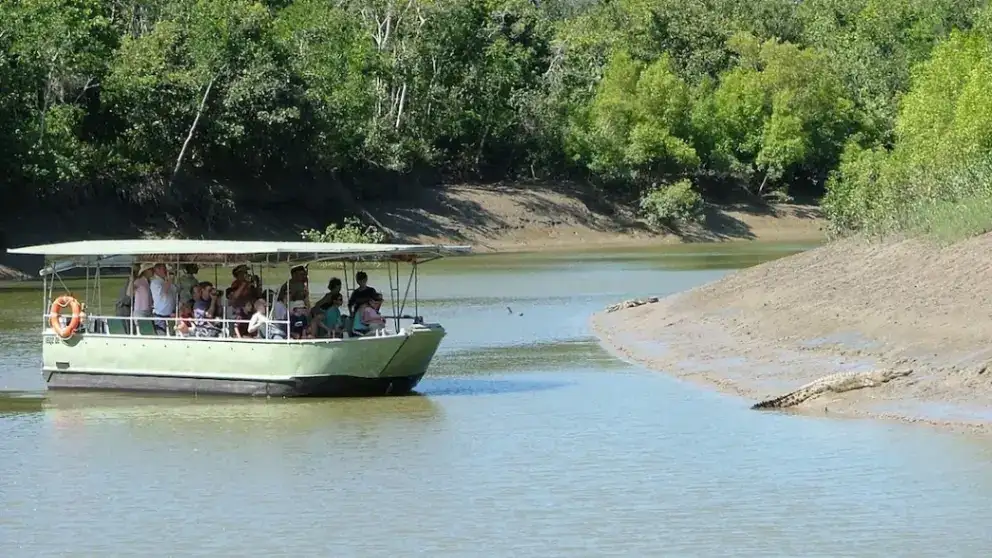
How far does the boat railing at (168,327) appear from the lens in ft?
73.4

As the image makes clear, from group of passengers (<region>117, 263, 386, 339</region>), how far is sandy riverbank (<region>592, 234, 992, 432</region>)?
4955mm

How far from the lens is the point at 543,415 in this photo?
21.0m

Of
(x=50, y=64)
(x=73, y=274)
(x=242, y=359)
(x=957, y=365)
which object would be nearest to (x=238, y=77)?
(x=50, y=64)

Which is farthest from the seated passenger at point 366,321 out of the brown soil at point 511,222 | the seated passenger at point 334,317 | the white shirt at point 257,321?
the brown soil at point 511,222

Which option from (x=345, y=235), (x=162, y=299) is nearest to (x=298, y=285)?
(x=162, y=299)

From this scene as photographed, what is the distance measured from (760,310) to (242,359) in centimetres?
1052

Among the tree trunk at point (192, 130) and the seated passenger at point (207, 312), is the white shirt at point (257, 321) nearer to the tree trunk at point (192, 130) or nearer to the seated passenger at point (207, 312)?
the seated passenger at point (207, 312)

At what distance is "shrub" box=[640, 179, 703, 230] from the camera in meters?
76.1

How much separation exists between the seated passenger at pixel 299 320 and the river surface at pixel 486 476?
3.21 feet

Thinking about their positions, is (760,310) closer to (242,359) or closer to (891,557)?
(242,359)

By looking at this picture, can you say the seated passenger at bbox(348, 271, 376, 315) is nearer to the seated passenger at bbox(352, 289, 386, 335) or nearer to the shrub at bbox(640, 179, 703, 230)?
the seated passenger at bbox(352, 289, 386, 335)

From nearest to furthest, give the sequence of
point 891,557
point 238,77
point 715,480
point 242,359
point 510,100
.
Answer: point 891,557
point 715,480
point 242,359
point 238,77
point 510,100

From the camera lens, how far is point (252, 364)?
73.0 feet

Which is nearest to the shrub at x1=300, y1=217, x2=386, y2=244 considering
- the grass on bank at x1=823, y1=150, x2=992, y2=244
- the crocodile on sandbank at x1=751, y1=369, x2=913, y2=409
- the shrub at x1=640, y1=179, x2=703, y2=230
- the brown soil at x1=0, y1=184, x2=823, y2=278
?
the brown soil at x1=0, y1=184, x2=823, y2=278
